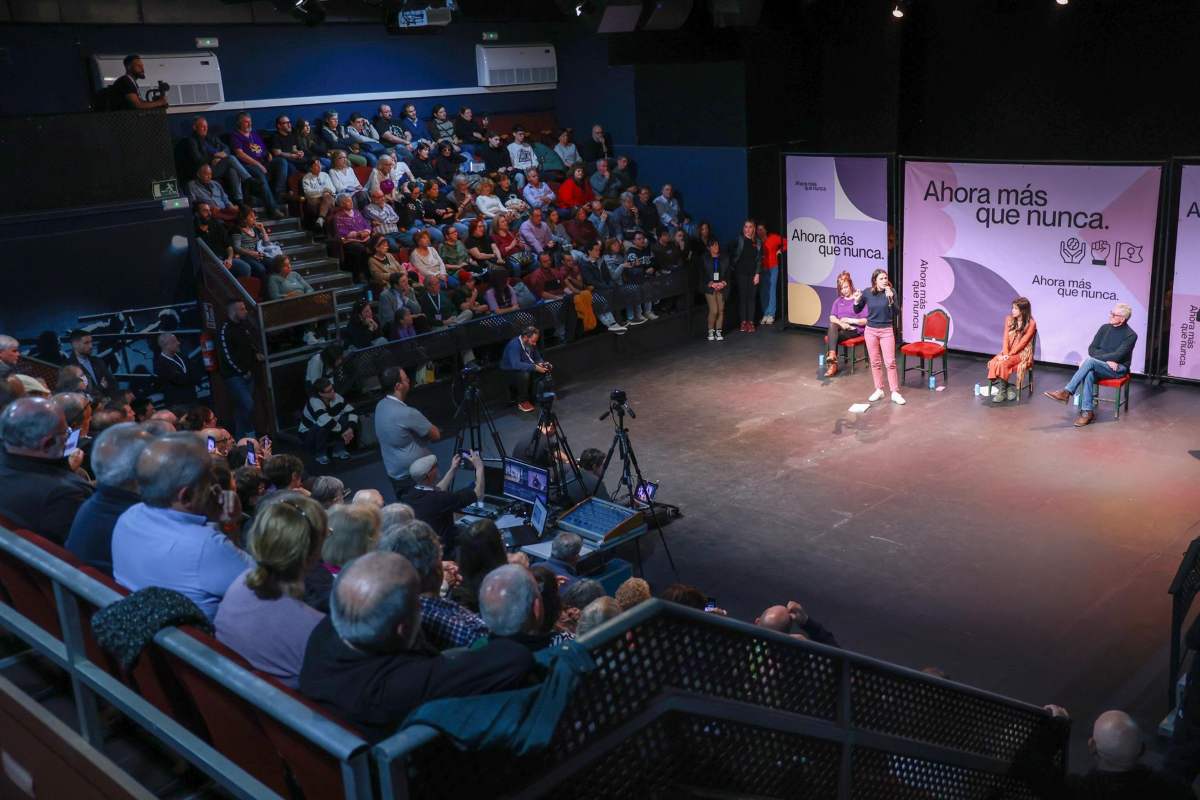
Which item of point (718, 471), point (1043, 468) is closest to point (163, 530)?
point (718, 471)

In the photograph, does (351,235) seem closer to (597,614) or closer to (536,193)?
(536,193)

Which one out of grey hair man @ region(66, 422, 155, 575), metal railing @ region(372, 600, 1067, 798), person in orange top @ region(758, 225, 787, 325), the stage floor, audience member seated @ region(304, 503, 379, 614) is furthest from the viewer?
person in orange top @ region(758, 225, 787, 325)

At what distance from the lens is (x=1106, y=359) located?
11008 mm

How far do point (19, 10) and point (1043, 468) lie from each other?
36.1ft

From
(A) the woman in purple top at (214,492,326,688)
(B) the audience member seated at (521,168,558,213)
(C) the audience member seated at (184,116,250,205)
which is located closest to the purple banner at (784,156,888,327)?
(B) the audience member seated at (521,168,558,213)

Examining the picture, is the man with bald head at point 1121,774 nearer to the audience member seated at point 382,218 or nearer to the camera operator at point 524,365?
the camera operator at point 524,365

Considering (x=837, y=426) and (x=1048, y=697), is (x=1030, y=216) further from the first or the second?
(x=1048, y=697)

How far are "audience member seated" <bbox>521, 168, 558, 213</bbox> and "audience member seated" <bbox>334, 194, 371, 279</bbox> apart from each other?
2.93 m

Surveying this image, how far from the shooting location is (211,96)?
556 inches

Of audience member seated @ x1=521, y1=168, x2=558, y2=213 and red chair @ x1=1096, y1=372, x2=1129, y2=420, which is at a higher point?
Result: audience member seated @ x1=521, y1=168, x2=558, y2=213

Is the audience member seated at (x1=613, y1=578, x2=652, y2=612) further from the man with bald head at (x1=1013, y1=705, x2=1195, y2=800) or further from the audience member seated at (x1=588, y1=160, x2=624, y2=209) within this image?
the audience member seated at (x1=588, y1=160, x2=624, y2=209)

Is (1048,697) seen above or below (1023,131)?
below

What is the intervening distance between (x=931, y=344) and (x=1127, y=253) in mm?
2144

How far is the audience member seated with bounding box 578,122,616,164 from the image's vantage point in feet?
55.5
